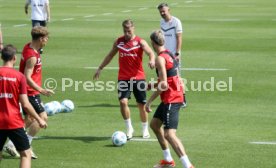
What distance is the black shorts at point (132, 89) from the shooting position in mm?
15523

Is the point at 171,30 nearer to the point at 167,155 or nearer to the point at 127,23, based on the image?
the point at 127,23

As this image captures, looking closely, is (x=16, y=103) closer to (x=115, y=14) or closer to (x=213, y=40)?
(x=213, y=40)

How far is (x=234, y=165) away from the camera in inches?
526

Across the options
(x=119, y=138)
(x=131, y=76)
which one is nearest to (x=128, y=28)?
(x=131, y=76)

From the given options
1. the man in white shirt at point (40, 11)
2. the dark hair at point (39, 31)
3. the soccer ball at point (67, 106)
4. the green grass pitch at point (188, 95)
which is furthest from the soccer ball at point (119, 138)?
the man in white shirt at point (40, 11)

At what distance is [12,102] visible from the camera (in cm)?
1143

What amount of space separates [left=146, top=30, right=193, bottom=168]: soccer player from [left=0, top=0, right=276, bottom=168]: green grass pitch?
2.69 feet

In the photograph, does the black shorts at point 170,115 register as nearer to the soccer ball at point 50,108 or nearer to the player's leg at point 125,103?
the player's leg at point 125,103

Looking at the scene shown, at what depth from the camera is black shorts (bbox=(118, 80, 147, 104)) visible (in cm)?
1552

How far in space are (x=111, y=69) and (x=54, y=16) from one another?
797 inches

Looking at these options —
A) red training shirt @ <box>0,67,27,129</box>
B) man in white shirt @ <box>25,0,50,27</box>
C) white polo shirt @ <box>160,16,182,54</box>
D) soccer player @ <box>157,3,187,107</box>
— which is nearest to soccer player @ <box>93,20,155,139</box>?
soccer player @ <box>157,3,187,107</box>

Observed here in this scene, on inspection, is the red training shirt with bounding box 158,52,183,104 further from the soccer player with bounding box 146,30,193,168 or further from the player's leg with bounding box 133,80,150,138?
the player's leg with bounding box 133,80,150,138

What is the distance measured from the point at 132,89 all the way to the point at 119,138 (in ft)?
4.25

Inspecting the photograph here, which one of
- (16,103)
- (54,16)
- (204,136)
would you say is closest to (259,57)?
(204,136)
